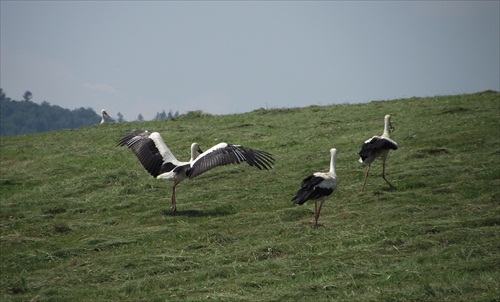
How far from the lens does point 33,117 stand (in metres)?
157

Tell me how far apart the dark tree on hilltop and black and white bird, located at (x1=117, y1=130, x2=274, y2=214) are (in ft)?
410

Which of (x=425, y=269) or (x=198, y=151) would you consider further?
(x=198, y=151)

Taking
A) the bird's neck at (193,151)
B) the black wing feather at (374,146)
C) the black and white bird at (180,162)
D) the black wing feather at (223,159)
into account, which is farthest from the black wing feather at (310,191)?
the bird's neck at (193,151)

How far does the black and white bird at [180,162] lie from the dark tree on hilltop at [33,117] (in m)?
125

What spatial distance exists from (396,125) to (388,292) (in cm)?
1515

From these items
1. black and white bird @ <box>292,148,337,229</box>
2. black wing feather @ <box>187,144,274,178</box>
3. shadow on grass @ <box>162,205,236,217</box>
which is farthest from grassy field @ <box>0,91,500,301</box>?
black wing feather @ <box>187,144,274,178</box>

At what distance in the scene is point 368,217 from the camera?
1667 cm

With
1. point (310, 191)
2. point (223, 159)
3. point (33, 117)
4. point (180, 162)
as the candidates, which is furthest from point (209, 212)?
point (33, 117)

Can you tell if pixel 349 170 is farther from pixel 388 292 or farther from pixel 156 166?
pixel 388 292

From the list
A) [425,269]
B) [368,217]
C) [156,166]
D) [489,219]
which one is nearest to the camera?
[425,269]

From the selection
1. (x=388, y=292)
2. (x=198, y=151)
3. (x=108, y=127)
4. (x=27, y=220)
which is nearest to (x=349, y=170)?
(x=198, y=151)

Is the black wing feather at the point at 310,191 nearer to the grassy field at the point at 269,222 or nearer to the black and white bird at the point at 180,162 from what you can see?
the grassy field at the point at 269,222

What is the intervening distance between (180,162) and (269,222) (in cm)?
356

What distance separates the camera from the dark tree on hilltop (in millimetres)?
149125
